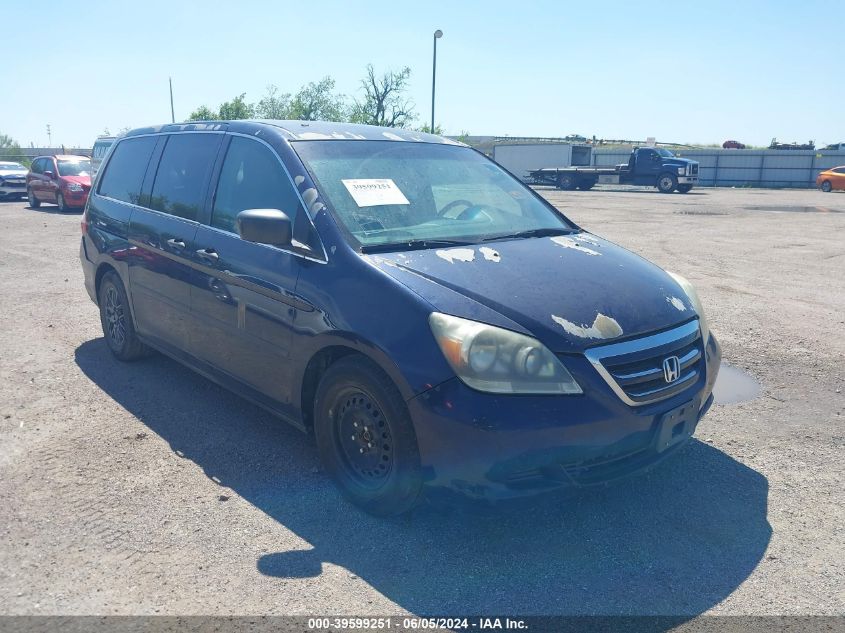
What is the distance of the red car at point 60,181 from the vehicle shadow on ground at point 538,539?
59.2ft

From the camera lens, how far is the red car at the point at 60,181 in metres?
19.7

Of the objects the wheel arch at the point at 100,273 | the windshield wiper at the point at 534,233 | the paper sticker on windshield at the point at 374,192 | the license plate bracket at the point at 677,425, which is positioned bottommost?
the license plate bracket at the point at 677,425

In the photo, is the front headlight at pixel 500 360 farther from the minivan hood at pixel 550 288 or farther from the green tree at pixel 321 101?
the green tree at pixel 321 101

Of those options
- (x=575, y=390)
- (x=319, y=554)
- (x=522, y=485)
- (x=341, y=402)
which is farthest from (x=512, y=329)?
(x=319, y=554)

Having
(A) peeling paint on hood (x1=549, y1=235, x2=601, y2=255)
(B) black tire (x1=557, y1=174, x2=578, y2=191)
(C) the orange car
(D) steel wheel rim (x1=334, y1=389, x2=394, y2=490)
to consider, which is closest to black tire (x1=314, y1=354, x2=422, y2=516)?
(D) steel wheel rim (x1=334, y1=389, x2=394, y2=490)

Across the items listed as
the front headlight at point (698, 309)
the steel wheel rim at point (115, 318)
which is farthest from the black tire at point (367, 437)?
the steel wheel rim at point (115, 318)

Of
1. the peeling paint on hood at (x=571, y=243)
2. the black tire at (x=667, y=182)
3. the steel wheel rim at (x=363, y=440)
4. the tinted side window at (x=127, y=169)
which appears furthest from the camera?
the black tire at (x=667, y=182)

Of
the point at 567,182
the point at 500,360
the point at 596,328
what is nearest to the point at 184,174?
the point at 500,360

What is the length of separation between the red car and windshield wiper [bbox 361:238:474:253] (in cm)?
1830

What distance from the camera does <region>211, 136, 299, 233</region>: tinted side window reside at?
382cm

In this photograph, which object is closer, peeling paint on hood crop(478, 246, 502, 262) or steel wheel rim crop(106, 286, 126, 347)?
peeling paint on hood crop(478, 246, 502, 262)

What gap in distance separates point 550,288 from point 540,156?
41932 mm

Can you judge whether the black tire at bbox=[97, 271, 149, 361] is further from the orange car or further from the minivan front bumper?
the orange car

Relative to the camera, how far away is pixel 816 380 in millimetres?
5305
